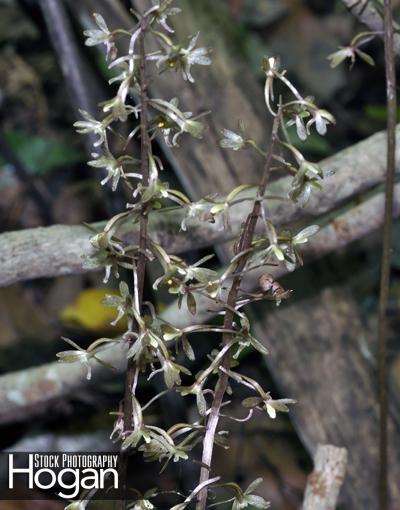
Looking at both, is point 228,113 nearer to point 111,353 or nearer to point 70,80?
point 70,80

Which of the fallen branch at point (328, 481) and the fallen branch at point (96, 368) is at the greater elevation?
the fallen branch at point (96, 368)

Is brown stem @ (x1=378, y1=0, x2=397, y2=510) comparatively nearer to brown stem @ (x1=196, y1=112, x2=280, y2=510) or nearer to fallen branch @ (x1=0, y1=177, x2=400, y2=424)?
fallen branch @ (x1=0, y1=177, x2=400, y2=424)

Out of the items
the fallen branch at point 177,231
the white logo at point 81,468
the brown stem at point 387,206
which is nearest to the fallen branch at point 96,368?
the fallen branch at point 177,231

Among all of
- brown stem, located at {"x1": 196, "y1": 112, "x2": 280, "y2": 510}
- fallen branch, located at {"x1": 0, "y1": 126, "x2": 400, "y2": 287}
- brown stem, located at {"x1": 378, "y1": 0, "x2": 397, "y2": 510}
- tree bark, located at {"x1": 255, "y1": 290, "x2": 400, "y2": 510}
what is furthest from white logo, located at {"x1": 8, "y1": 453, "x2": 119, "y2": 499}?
tree bark, located at {"x1": 255, "y1": 290, "x2": 400, "y2": 510}

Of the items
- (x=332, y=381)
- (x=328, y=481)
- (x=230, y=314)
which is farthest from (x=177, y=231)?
(x=332, y=381)

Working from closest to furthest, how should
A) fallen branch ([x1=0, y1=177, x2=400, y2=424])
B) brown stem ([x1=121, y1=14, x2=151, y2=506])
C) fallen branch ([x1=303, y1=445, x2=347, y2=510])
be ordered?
brown stem ([x1=121, y1=14, x2=151, y2=506])
fallen branch ([x1=303, y1=445, x2=347, y2=510])
fallen branch ([x1=0, y1=177, x2=400, y2=424])

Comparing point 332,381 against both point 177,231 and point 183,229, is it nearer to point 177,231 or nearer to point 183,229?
point 177,231

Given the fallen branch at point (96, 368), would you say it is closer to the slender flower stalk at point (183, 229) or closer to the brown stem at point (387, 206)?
the brown stem at point (387, 206)

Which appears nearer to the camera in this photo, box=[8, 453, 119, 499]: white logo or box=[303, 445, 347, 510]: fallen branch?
box=[8, 453, 119, 499]: white logo

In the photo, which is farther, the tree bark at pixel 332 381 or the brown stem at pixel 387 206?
the tree bark at pixel 332 381

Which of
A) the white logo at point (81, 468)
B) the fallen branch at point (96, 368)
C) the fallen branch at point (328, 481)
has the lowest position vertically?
the fallen branch at point (328, 481)

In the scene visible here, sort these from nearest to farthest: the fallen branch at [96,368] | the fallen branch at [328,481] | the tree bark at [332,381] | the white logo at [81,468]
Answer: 1. the white logo at [81,468]
2. the fallen branch at [328,481]
3. the fallen branch at [96,368]
4. the tree bark at [332,381]
